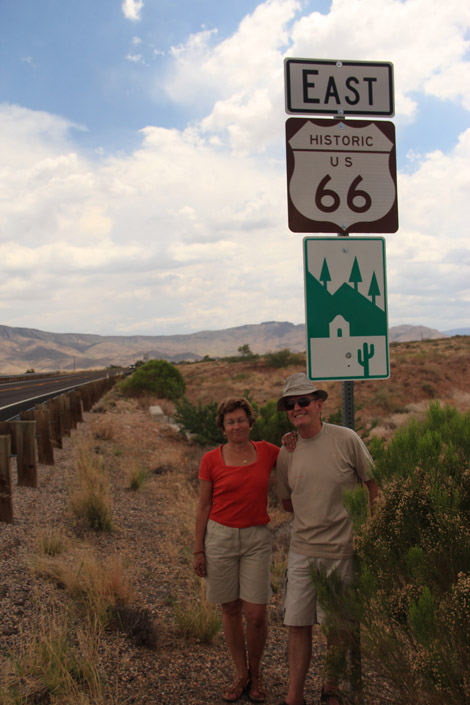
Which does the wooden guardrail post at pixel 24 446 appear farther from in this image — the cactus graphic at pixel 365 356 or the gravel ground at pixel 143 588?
Result: the cactus graphic at pixel 365 356

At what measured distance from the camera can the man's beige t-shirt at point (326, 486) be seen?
2990mm

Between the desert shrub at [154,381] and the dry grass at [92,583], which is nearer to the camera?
the dry grass at [92,583]

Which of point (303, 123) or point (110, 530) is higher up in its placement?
point (303, 123)

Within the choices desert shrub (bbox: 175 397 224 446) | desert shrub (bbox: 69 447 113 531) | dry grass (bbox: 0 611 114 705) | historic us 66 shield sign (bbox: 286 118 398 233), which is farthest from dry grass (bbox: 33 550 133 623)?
desert shrub (bbox: 175 397 224 446)

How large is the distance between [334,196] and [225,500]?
1.91 meters

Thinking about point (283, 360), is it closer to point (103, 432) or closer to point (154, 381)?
point (154, 381)

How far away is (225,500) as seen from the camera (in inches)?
136

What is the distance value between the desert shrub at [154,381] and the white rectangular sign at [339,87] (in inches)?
945

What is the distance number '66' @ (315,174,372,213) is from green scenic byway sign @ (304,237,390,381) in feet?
0.60

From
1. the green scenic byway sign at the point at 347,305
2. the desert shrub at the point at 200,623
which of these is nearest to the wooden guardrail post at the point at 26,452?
the desert shrub at the point at 200,623

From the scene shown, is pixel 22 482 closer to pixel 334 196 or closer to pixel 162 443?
pixel 334 196

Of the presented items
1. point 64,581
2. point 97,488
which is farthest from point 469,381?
point 64,581

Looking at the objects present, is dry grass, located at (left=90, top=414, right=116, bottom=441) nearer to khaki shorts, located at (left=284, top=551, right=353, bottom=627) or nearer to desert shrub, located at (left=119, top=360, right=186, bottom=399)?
khaki shorts, located at (left=284, top=551, right=353, bottom=627)

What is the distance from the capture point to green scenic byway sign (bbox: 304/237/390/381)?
10.1 feet
